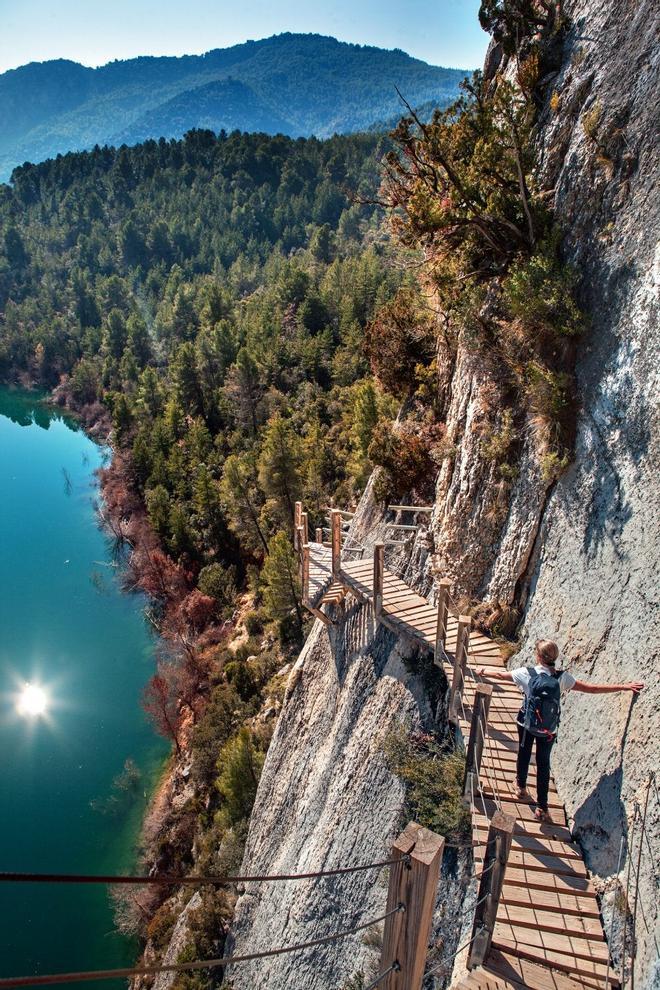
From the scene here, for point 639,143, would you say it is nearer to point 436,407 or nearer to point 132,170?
point 436,407

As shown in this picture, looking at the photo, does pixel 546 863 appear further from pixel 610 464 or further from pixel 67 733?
pixel 67 733

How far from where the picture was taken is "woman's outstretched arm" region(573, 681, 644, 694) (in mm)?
5836

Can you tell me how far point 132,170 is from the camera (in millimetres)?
119312

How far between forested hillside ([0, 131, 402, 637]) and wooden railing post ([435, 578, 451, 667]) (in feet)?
31.0

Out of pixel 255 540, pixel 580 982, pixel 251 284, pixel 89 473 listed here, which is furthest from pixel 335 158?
pixel 580 982

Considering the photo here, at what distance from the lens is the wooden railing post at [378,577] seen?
10.2m

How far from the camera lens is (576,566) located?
7.76m

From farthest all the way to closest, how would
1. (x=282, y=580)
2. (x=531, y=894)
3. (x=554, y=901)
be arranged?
1. (x=282, y=580)
2. (x=531, y=894)
3. (x=554, y=901)

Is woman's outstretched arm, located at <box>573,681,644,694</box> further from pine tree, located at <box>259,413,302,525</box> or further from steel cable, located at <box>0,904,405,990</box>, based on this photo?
pine tree, located at <box>259,413,302,525</box>

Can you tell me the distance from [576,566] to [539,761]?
2537mm

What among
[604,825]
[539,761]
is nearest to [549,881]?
[604,825]

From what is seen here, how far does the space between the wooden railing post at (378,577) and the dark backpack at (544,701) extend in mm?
4172

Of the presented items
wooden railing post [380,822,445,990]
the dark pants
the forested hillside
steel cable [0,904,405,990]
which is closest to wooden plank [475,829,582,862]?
the dark pants

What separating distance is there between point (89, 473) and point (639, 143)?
177 ft
